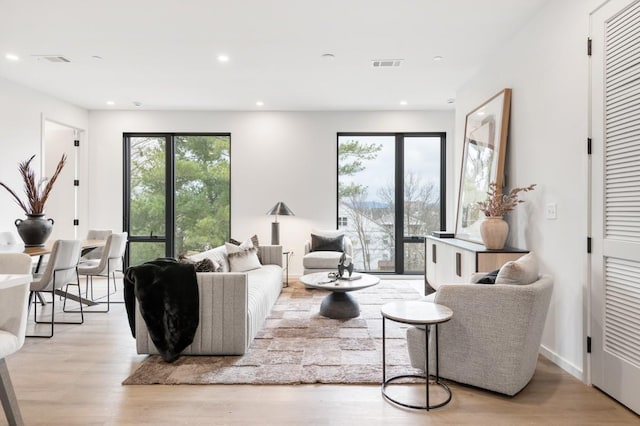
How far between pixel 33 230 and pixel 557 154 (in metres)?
5.20

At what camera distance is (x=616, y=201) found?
2262mm

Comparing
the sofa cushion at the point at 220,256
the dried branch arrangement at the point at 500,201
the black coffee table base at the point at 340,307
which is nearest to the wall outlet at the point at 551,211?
the dried branch arrangement at the point at 500,201

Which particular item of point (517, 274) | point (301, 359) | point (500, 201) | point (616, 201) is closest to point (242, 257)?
point (301, 359)

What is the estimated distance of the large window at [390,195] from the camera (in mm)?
6328

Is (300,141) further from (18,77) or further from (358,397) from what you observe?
(358,397)

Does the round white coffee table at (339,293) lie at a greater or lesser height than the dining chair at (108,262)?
lesser

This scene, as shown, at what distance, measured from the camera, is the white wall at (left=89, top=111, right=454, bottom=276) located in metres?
6.30

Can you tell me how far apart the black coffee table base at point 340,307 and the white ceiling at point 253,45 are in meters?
2.77

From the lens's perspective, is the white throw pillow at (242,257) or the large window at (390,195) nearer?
the white throw pillow at (242,257)

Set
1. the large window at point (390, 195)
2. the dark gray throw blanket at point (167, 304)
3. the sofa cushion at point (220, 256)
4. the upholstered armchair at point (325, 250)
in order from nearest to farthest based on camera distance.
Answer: the dark gray throw blanket at point (167, 304) < the sofa cushion at point (220, 256) < the upholstered armchair at point (325, 250) < the large window at point (390, 195)

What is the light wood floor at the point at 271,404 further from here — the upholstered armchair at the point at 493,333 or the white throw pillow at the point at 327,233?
the white throw pillow at the point at 327,233

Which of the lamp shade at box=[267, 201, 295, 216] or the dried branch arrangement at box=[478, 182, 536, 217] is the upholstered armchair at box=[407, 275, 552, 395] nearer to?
the dried branch arrangement at box=[478, 182, 536, 217]

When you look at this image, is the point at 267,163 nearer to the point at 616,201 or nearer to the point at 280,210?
the point at 280,210

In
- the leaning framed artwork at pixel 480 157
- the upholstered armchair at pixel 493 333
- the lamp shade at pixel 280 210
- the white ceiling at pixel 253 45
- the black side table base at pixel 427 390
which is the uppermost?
the white ceiling at pixel 253 45
